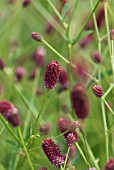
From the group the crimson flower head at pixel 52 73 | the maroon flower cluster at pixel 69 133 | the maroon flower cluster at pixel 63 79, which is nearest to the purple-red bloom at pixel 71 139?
the maroon flower cluster at pixel 69 133

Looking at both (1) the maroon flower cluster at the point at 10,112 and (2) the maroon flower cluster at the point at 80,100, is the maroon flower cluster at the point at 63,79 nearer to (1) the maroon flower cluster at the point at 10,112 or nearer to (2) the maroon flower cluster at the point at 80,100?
(1) the maroon flower cluster at the point at 10,112

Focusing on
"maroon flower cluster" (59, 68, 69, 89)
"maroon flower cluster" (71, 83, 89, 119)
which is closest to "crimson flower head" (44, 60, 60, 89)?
"maroon flower cluster" (71, 83, 89, 119)

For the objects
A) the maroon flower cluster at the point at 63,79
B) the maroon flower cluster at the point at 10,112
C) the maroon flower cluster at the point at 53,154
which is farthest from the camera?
the maroon flower cluster at the point at 63,79

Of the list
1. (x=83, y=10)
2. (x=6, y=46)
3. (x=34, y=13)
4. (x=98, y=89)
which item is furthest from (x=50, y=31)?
(x=98, y=89)

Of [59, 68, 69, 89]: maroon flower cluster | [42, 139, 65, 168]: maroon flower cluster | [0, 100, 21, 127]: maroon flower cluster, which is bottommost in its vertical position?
[59, 68, 69, 89]: maroon flower cluster

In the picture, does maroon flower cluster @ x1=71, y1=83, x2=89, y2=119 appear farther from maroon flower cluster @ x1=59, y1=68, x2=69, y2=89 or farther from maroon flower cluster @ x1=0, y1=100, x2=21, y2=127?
maroon flower cluster @ x1=59, y1=68, x2=69, y2=89

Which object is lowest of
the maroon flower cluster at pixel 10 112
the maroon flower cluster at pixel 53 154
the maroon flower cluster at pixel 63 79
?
the maroon flower cluster at pixel 63 79

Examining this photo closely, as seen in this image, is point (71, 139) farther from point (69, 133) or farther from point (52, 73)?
point (52, 73)

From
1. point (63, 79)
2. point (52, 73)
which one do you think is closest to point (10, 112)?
point (52, 73)
